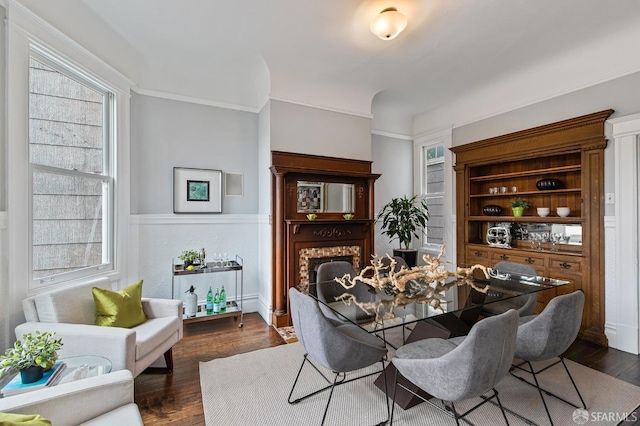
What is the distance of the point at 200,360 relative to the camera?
2.86 metres

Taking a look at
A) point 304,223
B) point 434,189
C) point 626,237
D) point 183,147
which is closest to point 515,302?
point 626,237

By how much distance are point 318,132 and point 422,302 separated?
2.68 m

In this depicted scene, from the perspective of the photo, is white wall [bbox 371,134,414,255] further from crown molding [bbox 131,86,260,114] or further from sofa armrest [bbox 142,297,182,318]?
sofa armrest [bbox 142,297,182,318]

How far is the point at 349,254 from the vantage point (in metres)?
4.14

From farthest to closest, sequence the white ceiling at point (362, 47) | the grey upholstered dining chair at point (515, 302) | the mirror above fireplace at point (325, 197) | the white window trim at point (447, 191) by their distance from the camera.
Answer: the white window trim at point (447, 191) < the mirror above fireplace at point (325, 197) < the white ceiling at point (362, 47) < the grey upholstered dining chair at point (515, 302)

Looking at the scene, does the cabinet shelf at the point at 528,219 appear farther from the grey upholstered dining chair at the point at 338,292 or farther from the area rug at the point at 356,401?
the grey upholstered dining chair at the point at 338,292

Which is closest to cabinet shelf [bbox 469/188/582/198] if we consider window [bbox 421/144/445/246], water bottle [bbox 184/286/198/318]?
window [bbox 421/144/445/246]

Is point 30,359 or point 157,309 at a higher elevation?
point 30,359

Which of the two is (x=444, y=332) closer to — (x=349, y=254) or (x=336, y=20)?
(x=349, y=254)

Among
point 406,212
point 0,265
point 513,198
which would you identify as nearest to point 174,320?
point 0,265

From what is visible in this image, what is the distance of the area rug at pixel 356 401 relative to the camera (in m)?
2.02

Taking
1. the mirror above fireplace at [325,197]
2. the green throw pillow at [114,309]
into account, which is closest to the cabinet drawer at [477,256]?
the mirror above fireplace at [325,197]

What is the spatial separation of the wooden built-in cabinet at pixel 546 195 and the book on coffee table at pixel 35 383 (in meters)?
4.47

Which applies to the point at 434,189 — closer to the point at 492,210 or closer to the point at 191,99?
the point at 492,210
